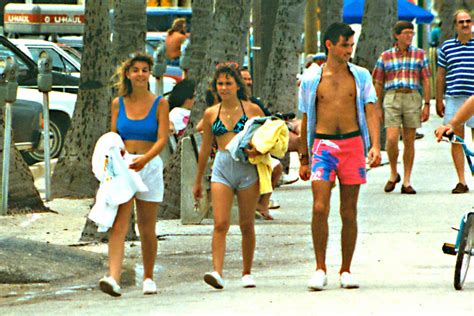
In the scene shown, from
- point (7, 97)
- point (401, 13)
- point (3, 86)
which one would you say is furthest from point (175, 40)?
point (3, 86)

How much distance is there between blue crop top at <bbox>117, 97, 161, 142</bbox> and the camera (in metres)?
10.6

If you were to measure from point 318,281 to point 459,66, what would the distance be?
6.73m

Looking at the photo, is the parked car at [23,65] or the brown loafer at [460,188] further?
the parked car at [23,65]

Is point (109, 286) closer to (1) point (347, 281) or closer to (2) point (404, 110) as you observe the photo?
(1) point (347, 281)

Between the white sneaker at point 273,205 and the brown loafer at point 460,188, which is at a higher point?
the brown loafer at point 460,188

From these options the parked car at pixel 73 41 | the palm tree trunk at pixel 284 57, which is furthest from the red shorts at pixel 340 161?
the parked car at pixel 73 41

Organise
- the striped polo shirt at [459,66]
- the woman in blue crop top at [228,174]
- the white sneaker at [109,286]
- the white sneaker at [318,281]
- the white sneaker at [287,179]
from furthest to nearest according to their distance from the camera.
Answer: the white sneaker at [287,179]
the striped polo shirt at [459,66]
the woman in blue crop top at [228,174]
the white sneaker at [318,281]
the white sneaker at [109,286]

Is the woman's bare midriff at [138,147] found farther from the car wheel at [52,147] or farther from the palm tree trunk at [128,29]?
the car wheel at [52,147]

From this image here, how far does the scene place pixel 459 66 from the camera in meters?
16.6

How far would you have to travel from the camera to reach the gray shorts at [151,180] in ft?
34.6

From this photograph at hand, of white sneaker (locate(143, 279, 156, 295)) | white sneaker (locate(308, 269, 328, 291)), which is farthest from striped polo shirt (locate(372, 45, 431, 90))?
white sneaker (locate(143, 279, 156, 295))

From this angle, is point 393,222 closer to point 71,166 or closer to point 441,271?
point 441,271

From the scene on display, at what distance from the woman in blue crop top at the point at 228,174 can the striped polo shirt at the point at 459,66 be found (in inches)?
227

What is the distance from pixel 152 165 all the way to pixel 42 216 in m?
4.80
